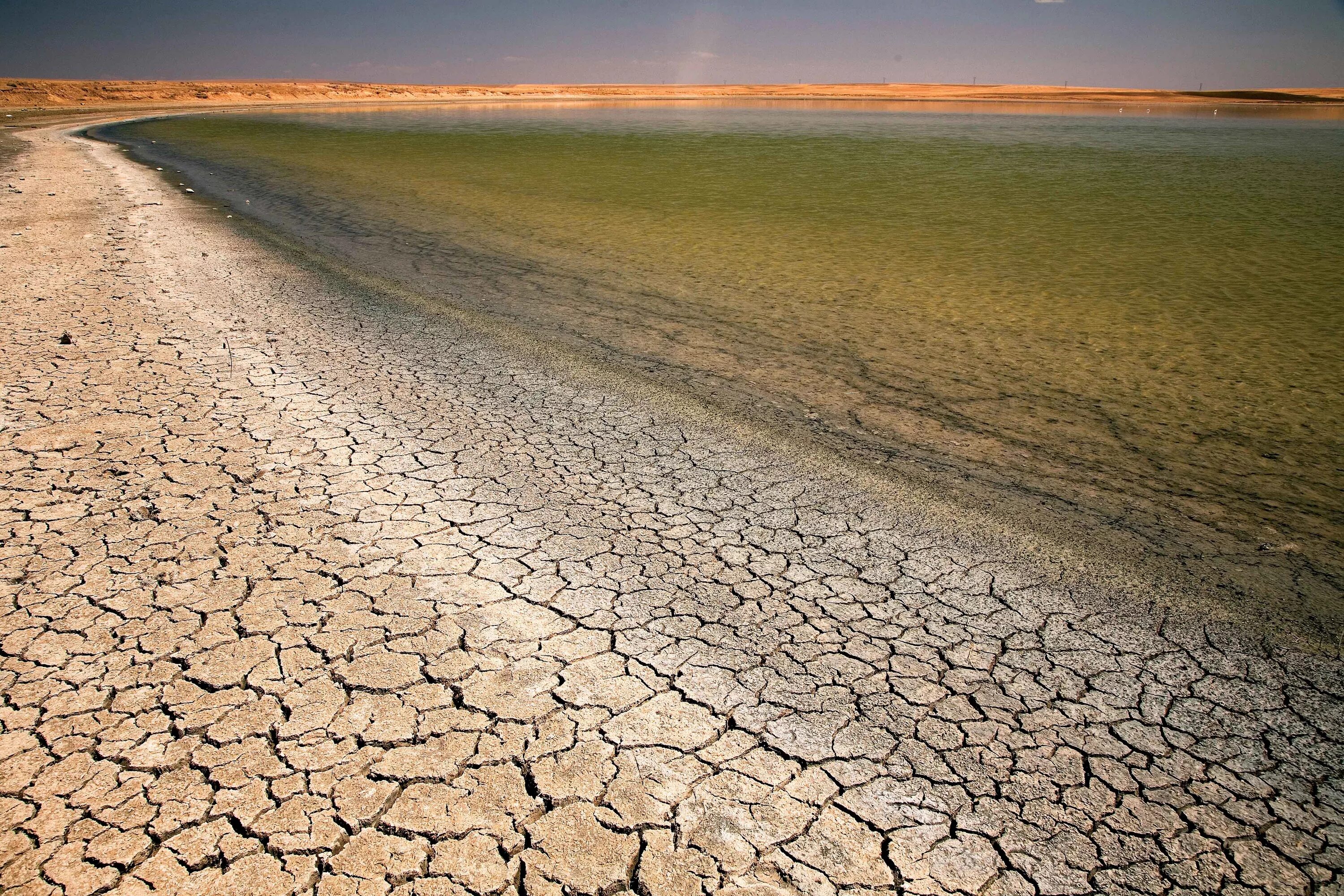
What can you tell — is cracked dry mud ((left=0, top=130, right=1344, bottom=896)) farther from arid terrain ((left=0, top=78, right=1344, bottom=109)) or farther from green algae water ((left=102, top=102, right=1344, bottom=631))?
arid terrain ((left=0, top=78, right=1344, bottom=109))

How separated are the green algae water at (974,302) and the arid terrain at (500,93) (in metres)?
51.4

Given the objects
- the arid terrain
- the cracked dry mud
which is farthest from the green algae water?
the arid terrain

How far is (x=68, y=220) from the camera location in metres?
10.8

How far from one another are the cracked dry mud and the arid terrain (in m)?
59.6

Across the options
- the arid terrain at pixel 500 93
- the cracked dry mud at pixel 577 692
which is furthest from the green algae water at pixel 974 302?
the arid terrain at pixel 500 93

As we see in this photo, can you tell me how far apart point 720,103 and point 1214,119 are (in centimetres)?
4958

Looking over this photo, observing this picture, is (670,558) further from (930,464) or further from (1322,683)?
(1322,683)

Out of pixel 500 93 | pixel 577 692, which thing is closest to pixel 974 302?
pixel 577 692

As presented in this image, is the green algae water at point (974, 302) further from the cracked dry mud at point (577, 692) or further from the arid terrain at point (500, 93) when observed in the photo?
the arid terrain at point (500, 93)

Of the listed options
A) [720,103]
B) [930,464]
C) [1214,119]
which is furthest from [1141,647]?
[720,103]

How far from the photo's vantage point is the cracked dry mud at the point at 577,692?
1.98 m

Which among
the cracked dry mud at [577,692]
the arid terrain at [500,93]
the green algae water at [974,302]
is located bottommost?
the cracked dry mud at [577,692]

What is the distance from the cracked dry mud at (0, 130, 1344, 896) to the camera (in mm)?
1984

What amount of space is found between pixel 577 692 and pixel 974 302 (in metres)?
6.14
